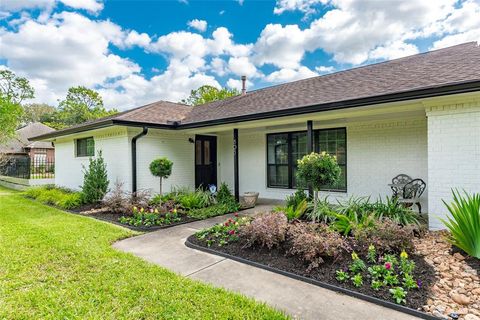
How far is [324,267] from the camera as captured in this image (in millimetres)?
3594

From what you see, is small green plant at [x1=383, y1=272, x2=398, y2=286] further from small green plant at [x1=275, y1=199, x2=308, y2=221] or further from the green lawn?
small green plant at [x1=275, y1=199, x2=308, y2=221]

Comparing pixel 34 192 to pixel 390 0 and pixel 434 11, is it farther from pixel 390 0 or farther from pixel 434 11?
pixel 434 11

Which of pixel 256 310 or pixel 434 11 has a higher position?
pixel 434 11

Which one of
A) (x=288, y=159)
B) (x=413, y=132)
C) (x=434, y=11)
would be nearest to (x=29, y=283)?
(x=288, y=159)

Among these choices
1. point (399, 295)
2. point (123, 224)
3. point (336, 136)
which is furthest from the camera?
point (336, 136)

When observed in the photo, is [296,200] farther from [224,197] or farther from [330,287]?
[330,287]

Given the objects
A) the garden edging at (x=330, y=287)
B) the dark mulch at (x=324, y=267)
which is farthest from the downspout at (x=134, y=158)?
the garden edging at (x=330, y=287)

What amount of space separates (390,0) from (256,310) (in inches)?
357

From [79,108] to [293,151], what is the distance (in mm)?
37448

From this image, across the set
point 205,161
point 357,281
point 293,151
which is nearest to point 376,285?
point 357,281

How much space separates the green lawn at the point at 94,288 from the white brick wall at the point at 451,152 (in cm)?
429

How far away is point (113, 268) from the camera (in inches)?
145

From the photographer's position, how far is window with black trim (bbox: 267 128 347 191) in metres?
8.46

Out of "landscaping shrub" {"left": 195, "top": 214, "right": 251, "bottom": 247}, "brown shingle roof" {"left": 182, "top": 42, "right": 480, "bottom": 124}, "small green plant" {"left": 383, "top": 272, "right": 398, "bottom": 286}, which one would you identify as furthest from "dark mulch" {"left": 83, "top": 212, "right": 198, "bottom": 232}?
"small green plant" {"left": 383, "top": 272, "right": 398, "bottom": 286}
